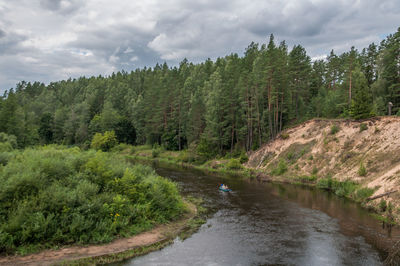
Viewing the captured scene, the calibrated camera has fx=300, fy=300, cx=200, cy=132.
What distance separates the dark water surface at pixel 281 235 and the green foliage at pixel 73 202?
3.68 meters

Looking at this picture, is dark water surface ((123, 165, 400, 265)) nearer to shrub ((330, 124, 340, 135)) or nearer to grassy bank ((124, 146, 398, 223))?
grassy bank ((124, 146, 398, 223))

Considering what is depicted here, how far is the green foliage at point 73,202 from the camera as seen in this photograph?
17531 millimetres

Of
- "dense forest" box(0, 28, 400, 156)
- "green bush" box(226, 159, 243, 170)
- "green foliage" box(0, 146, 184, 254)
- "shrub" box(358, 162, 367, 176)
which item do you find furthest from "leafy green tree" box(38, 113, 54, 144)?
"shrub" box(358, 162, 367, 176)

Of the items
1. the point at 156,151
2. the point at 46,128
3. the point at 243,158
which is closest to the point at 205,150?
the point at 243,158

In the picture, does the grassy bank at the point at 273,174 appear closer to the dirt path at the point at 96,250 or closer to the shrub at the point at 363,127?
the shrub at the point at 363,127

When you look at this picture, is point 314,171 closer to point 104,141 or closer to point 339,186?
point 339,186

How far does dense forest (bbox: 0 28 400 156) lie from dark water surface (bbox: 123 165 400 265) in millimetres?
23197

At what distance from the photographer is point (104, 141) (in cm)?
8475

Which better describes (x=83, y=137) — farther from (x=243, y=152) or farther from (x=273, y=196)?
(x=273, y=196)

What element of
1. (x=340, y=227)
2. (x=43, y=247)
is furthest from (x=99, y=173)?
(x=340, y=227)

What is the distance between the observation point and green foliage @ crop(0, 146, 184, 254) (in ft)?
57.5

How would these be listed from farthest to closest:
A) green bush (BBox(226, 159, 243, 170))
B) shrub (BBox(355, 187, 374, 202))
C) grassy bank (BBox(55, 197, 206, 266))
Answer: green bush (BBox(226, 159, 243, 170)) → shrub (BBox(355, 187, 374, 202)) → grassy bank (BBox(55, 197, 206, 266))

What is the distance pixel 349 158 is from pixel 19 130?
6651cm

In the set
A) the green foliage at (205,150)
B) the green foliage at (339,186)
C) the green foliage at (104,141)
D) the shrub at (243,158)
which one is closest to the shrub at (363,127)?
the green foliage at (339,186)
